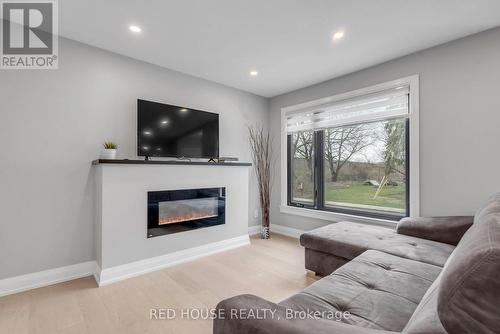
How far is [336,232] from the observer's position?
2416 millimetres

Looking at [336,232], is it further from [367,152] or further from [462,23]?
[462,23]

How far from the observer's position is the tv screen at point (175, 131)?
8.79 ft

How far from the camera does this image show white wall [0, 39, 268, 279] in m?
2.11

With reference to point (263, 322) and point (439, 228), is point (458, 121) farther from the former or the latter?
point (263, 322)

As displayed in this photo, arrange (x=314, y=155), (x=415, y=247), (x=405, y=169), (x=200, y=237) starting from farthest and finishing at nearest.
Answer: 1. (x=314, y=155)
2. (x=200, y=237)
3. (x=405, y=169)
4. (x=415, y=247)

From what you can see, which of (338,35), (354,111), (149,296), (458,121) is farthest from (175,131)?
(458,121)

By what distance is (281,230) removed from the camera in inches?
157

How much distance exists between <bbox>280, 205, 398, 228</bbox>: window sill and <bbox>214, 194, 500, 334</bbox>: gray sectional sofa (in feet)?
1.38

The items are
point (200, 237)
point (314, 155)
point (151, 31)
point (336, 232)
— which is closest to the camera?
point (151, 31)

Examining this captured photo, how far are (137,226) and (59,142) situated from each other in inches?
44.4

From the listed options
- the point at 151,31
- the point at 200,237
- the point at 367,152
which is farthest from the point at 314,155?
the point at 151,31

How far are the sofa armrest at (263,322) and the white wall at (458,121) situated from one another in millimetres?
2313

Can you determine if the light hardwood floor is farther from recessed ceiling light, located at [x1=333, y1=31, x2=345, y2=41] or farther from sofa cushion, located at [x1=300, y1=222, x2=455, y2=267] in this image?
recessed ceiling light, located at [x1=333, y1=31, x2=345, y2=41]

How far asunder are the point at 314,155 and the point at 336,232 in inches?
59.5
